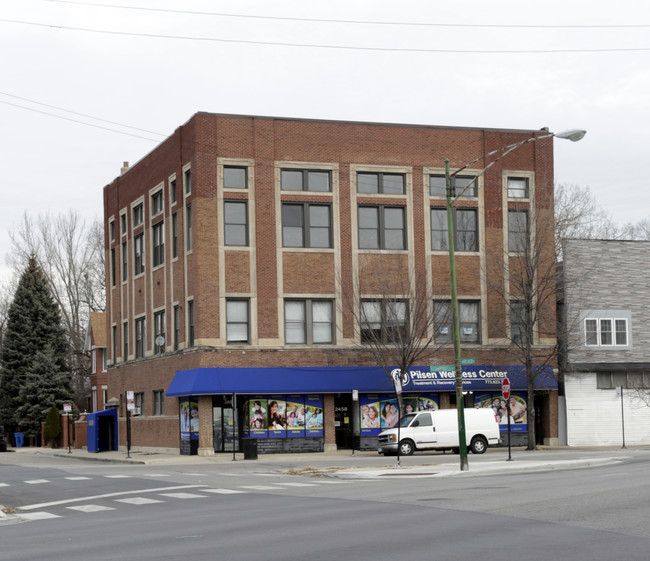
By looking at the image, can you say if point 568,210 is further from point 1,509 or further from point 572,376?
point 1,509

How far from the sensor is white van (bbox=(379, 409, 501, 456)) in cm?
4066

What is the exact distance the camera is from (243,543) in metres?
13.7

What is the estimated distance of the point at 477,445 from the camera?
4150 centimetres

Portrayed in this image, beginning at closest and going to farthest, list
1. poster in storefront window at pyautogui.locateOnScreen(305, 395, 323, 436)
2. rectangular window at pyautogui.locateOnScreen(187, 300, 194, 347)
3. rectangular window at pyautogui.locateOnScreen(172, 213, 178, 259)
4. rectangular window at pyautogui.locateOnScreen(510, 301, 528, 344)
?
poster in storefront window at pyautogui.locateOnScreen(305, 395, 323, 436), rectangular window at pyautogui.locateOnScreen(187, 300, 194, 347), rectangular window at pyautogui.locateOnScreen(510, 301, 528, 344), rectangular window at pyautogui.locateOnScreen(172, 213, 178, 259)

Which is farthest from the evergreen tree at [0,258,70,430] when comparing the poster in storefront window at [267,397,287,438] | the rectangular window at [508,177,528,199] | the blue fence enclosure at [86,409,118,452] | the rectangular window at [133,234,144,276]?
the rectangular window at [508,177,528,199]

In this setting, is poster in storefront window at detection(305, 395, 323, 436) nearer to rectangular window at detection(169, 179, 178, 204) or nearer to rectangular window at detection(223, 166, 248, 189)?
rectangular window at detection(223, 166, 248, 189)

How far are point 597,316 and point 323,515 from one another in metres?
34.5

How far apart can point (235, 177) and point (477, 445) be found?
1550cm

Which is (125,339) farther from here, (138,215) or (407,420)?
(407,420)

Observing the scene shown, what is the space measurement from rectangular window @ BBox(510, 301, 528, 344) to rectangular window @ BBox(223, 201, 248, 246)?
12.6 metres

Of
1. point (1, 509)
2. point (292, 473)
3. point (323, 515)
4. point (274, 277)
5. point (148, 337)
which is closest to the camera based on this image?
point (323, 515)

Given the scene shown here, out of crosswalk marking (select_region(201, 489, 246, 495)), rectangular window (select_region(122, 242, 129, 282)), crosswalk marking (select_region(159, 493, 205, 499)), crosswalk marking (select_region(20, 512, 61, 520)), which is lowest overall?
crosswalk marking (select_region(201, 489, 246, 495))

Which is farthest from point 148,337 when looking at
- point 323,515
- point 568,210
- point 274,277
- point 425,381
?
point 323,515

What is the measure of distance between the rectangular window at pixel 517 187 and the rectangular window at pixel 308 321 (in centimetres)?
1031
